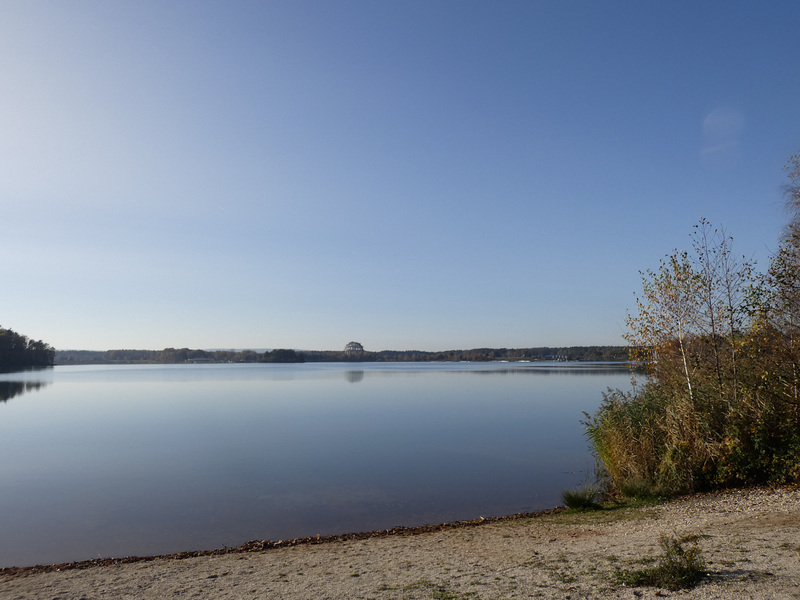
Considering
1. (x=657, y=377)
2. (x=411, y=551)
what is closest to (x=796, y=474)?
(x=657, y=377)

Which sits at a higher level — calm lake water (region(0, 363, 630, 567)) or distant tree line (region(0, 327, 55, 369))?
distant tree line (region(0, 327, 55, 369))

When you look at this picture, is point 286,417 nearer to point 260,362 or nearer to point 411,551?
point 411,551

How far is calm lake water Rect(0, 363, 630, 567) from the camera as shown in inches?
449

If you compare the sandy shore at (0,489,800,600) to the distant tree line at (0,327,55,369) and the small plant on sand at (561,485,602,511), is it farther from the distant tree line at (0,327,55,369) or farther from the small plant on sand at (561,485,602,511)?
the distant tree line at (0,327,55,369)

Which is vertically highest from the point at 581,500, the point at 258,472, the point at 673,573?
the point at 673,573

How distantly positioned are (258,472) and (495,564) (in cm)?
1051

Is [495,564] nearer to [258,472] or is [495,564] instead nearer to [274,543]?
[274,543]

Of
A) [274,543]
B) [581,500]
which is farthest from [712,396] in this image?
[274,543]

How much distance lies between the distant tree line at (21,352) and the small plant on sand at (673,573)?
11391 centimetres

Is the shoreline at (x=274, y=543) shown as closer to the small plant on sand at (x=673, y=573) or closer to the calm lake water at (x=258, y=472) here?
the calm lake water at (x=258, y=472)

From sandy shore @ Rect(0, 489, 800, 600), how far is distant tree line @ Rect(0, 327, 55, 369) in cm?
10833

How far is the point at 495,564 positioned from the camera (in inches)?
288

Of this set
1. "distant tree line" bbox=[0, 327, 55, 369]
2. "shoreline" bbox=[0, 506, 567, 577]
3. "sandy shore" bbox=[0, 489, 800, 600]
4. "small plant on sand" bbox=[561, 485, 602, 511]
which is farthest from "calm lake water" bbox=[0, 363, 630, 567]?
"distant tree line" bbox=[0, 327, 55, 369]

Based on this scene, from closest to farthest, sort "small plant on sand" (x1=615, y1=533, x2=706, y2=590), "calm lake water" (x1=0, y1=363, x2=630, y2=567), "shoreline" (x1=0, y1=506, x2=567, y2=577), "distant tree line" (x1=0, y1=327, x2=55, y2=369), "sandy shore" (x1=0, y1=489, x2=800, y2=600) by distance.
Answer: "small plant on sand" (x1=615, y1=533, x2=706, y2=590) → "sandy shore" (x1=0, y1=489, x2=800, y2=600) → "shoreline" (x1=0, y1=506, x2=567, y2=577) → "calm lake water" (x1=0, y1=363, x2=630, y2=567) → "distant tree line" (x1=0, y1=327, x2=55, y2=369)
